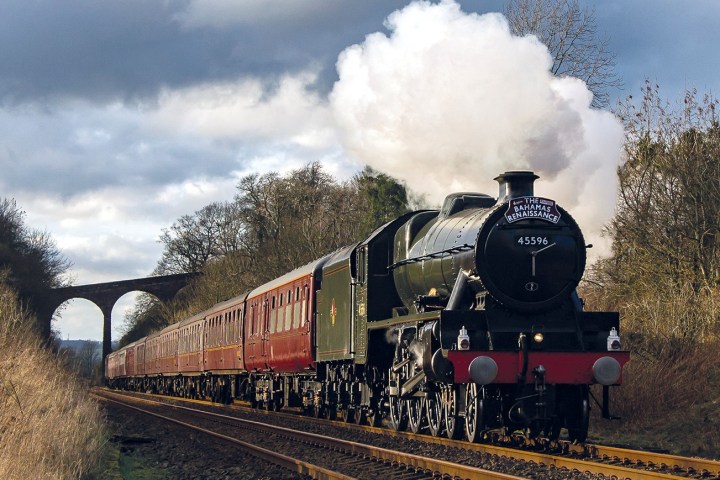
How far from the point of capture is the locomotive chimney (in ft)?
39.6

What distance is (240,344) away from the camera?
25797mm

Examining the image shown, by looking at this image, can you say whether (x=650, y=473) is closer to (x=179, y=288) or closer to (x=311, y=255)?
(x=311, y=255)

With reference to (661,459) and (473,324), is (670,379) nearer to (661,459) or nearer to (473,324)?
(473,324)

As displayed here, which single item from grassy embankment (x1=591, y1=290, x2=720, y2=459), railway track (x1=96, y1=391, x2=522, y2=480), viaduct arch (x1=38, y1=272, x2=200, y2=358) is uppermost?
viaduct arch (x1=38, y1=272, x2=200, y2=358)

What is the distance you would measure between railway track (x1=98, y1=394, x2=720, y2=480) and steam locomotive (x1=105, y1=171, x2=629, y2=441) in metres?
0.38

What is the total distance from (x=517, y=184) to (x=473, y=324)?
199 centimetres

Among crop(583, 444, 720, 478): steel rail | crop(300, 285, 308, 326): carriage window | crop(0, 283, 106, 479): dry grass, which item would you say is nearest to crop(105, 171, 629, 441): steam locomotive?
crop(583, 444, 720, 478): steel rail

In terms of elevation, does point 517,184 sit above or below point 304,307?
above

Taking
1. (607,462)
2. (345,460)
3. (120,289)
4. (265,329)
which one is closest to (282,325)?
(265,329)

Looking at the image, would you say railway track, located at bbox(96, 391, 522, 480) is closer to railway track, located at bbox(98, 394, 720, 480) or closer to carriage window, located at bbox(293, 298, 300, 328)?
railway track, located at bbox(98, 394, 720, 480)

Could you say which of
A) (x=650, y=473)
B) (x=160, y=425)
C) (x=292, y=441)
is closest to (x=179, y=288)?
(x=160, y=425)

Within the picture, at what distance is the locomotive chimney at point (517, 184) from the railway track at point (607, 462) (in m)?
3.21

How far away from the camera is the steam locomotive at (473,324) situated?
11242mm

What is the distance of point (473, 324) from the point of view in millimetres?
11500
